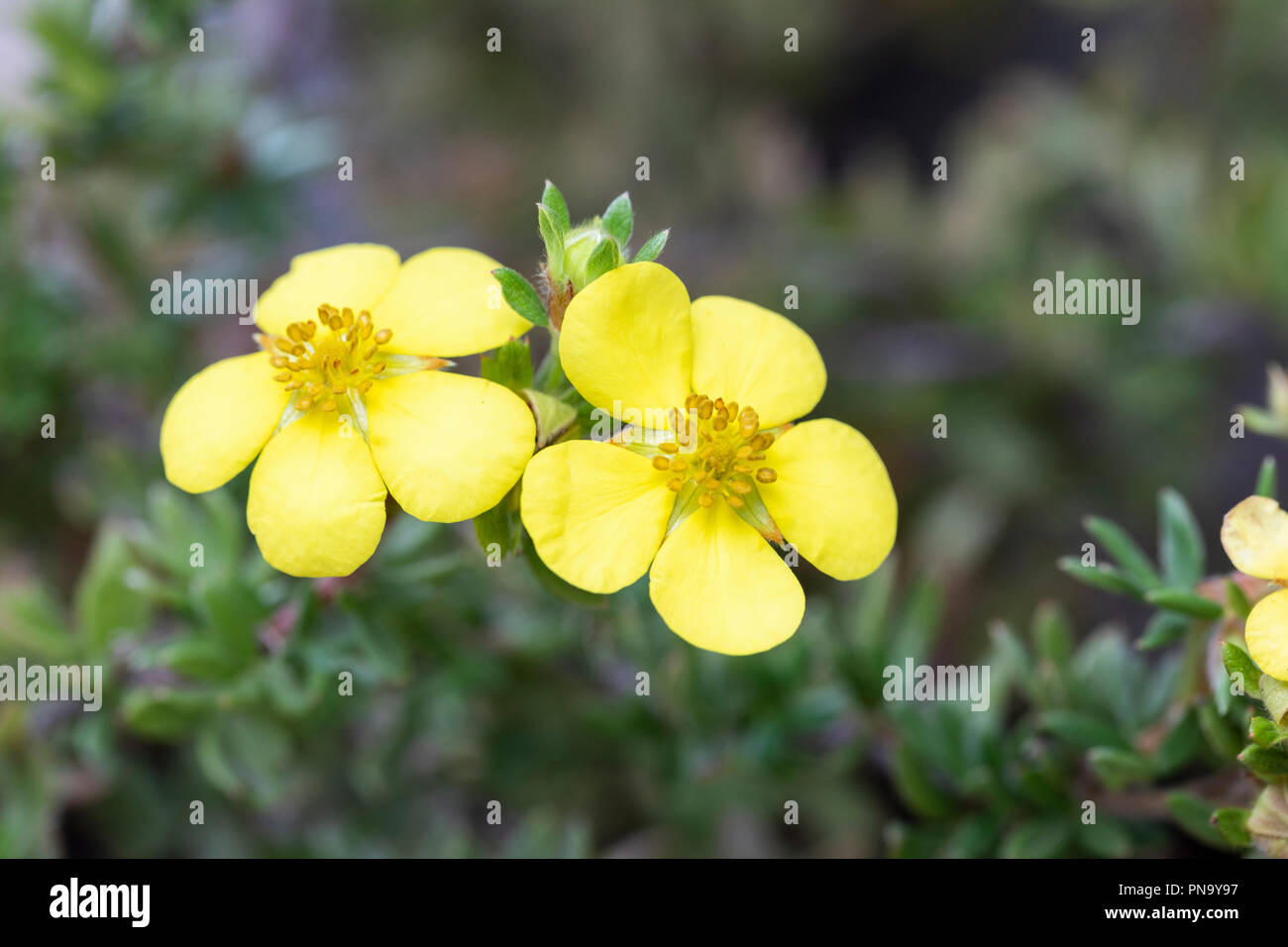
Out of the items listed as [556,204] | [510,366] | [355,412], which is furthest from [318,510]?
[556,204]

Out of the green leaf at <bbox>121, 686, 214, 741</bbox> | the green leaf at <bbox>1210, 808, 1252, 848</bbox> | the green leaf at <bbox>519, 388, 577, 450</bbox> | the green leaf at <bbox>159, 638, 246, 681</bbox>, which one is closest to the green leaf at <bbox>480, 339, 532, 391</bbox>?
the green leaf at <bbox>519, 388, 577, 450</bbox>

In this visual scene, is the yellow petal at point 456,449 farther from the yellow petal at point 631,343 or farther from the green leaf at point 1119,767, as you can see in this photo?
the green leaf at point 1119,767

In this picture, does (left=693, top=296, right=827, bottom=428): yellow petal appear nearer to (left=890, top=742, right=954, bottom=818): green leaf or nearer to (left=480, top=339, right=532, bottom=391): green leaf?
(left=480, top=339, right=532, bottom=391): green leaf

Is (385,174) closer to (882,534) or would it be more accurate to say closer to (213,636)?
(213,636)

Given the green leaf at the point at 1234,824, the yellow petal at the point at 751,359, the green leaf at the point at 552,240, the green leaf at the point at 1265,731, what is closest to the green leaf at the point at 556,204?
the green leaf at the point at 552,240

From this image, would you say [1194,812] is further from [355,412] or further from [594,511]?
[355,412]
